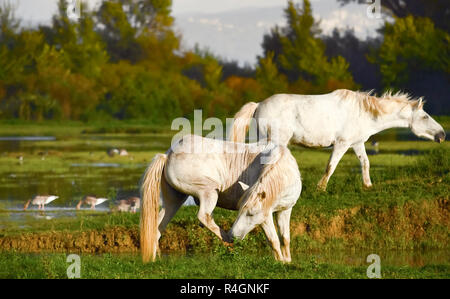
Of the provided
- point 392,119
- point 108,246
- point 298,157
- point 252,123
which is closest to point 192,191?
point 108,246

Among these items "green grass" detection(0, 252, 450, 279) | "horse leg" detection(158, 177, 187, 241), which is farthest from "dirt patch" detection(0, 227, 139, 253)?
"green grass" detection(0, 252, 450, 279)

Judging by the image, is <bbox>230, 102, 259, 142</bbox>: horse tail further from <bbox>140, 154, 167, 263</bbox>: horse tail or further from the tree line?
the tree line

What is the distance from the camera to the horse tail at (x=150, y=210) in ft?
27.1

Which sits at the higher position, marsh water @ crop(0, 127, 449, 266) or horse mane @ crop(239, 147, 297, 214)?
horse mane @ crop(239, 147, 297, 214)

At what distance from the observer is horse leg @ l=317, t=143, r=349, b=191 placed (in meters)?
11.8

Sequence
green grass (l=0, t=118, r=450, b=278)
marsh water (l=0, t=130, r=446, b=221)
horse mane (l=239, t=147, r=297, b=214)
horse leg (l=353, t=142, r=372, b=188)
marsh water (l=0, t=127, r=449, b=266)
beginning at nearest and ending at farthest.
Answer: green grass (l=0, t=118, r=450, b=278)
horse mane (l=239, t=147, r=297, b=214)
marsh water (l=0, t=127, r=449, b=266)
horse leg (l=353, t=142, r=372, b=188)
marsh water (l=0, t=130, r=446, b=221)

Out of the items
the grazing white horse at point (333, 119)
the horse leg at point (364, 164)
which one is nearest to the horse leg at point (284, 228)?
the grazing white horse at point (333, 119)

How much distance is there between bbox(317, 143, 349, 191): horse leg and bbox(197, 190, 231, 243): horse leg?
148 inches

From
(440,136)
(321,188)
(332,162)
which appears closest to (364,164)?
(332,162)

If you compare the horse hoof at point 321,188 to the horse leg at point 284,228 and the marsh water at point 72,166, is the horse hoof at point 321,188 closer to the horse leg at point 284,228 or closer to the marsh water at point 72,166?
the marsh water at point 72,166

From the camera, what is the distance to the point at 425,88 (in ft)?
127

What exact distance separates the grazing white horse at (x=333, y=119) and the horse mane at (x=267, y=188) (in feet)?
10.8

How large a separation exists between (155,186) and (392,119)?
16.3 ft
